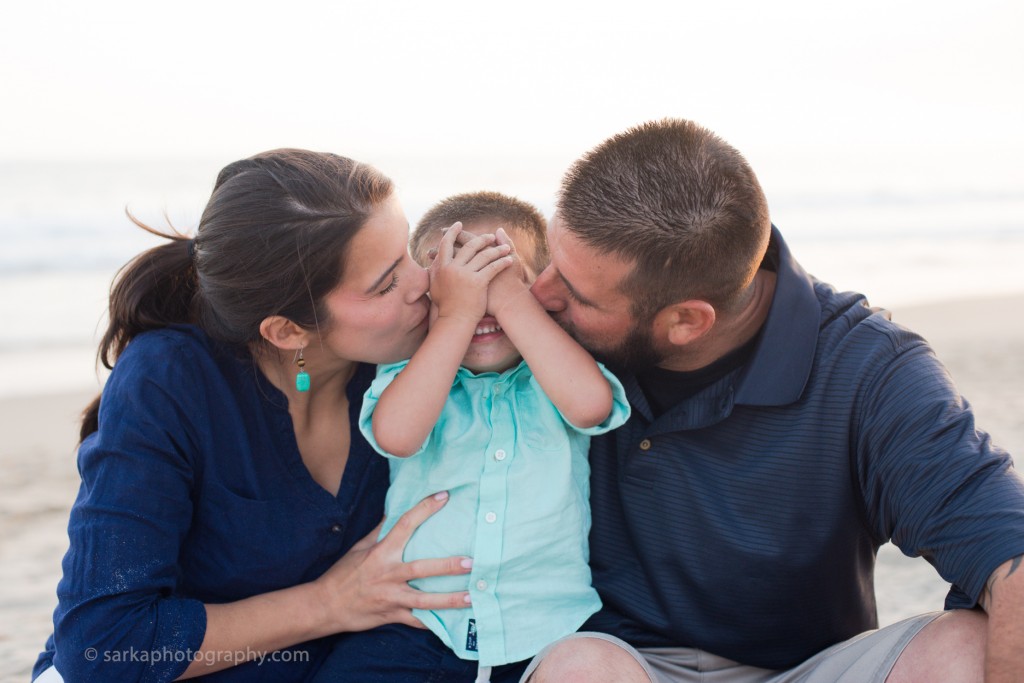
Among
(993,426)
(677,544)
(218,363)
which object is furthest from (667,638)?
(993,426)

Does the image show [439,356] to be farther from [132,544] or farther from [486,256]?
[132,544]

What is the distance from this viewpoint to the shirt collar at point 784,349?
2385mm

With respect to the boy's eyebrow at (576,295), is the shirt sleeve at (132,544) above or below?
below

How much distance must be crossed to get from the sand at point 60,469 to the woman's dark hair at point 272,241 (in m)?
1.27

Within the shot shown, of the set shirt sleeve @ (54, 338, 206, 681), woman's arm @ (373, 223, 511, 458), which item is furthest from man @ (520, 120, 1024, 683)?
shirt sleeve @ (54, 338, 206, 681)

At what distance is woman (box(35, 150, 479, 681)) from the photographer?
2.27m

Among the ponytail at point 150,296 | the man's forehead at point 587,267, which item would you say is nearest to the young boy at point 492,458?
the man's forehead at point 587,267

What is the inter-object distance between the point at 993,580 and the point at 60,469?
4.83m

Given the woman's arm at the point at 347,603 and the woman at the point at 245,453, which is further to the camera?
the woman's arm at the point at 347,603

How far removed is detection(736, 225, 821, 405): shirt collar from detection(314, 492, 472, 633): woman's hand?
0.81 m

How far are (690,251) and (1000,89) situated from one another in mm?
27950

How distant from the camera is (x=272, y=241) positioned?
239 centimetres

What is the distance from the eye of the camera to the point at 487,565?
2428mm

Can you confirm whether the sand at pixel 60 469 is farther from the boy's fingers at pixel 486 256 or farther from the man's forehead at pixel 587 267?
the man's forehead at pixel 587 267
